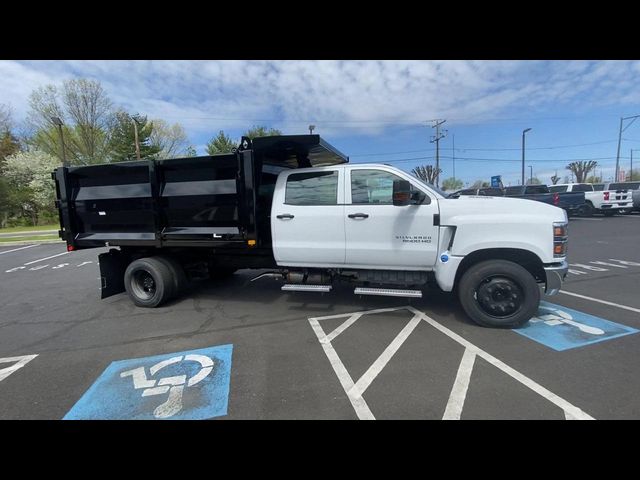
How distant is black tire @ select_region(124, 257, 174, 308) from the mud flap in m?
0.30

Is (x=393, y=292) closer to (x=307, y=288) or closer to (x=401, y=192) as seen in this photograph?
(x=307, y=288)

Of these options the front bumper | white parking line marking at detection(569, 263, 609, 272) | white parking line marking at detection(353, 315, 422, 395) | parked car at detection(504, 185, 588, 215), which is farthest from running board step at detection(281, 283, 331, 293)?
parked car at detection(504, 185, 588, 215)

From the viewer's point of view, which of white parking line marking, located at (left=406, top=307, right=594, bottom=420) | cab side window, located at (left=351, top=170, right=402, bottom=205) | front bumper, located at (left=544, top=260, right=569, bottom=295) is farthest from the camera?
cab side window, located at (left=351, top=170, right=402, bottom=205)

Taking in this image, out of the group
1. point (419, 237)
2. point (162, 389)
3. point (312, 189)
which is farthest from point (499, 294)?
point (162, 389)

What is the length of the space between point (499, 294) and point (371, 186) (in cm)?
222

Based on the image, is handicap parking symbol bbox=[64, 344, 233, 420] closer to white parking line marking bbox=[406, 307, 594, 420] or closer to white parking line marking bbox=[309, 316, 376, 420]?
white parking line marking bbox=[309, 316, 376, 420]

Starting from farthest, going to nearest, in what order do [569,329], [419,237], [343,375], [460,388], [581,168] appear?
[581,168]
[419,237]
[569,329]
[343,375]
[460,388]

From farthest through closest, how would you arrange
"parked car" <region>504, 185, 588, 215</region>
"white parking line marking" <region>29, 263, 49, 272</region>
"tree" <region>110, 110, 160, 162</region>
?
"tree" <region>110, 110, 160, 162</region> < "parked car" <region>504, 185, 588, 215</region> < "white parking line marking" <region>29, 263, 49, 272</region>

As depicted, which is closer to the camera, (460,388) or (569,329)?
(460,388)

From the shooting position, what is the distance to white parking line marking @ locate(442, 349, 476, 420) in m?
2.48

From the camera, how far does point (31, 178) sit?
33.2 m

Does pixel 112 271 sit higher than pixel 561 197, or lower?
lower

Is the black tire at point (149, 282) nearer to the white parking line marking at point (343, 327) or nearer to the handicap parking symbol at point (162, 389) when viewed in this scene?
the handicap parking symbol at point (162, 389)
